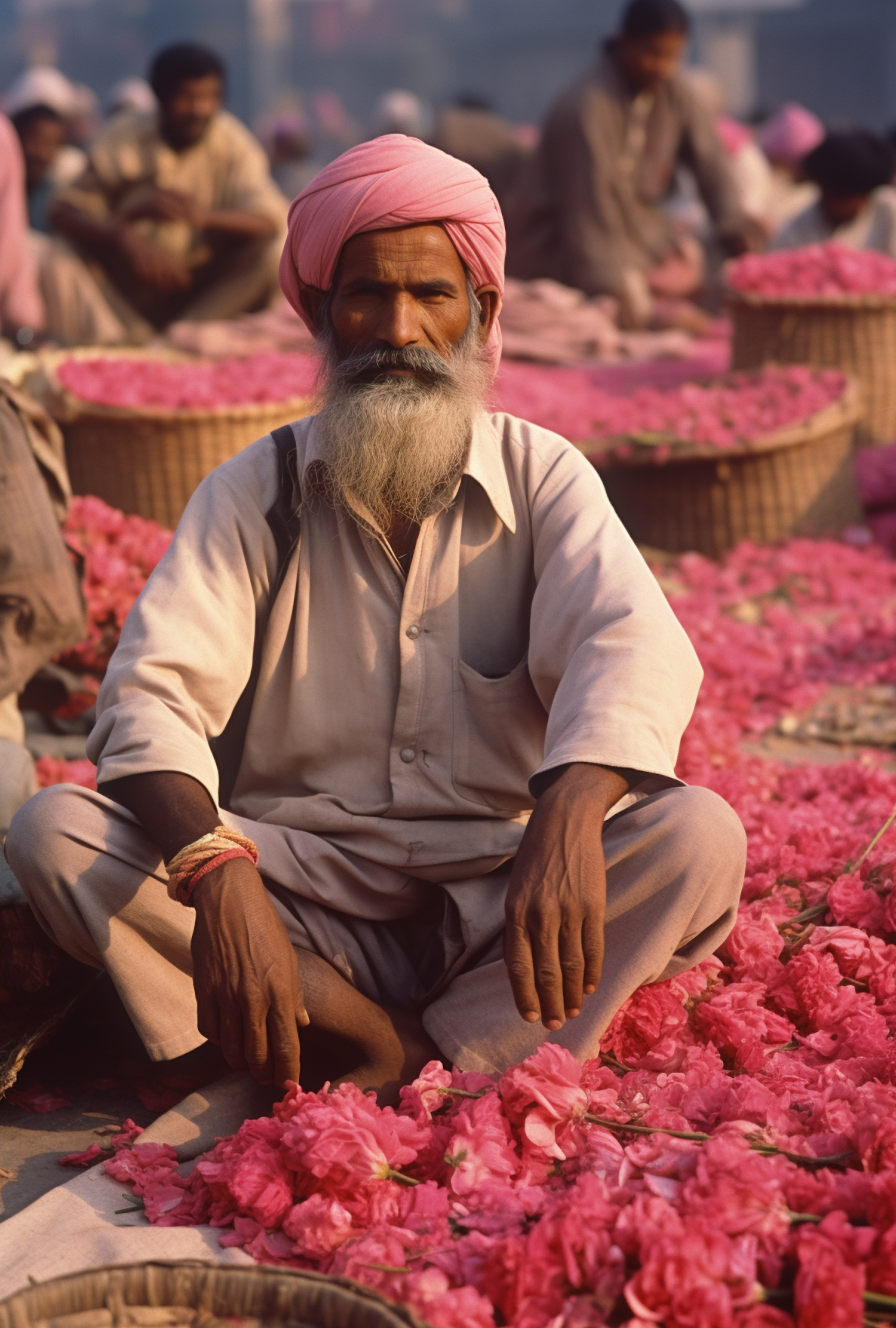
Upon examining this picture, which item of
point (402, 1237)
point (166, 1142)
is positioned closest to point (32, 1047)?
point (166, 1142)

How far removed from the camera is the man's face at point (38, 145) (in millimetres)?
12219

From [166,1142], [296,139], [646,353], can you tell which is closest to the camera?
[166,1142]

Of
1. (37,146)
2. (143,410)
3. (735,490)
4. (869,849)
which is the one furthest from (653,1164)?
(37,146)

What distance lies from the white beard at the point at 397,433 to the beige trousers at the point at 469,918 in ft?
2.38

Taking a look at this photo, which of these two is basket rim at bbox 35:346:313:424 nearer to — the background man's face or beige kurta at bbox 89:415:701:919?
the background man's face

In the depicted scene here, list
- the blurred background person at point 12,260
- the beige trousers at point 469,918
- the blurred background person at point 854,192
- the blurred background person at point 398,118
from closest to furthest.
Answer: the beige trousers at point 469,918 < the blurred background person at point 12,260 < the blurred background person at point 854,192 < the blurred background person at point 398,118

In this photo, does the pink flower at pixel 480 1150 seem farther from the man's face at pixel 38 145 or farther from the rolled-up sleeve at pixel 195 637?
the man's face at pixel 38 145

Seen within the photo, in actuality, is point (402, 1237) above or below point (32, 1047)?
above

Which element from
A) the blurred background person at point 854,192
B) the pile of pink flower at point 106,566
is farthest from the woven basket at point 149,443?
the blurred background person at point 854,192

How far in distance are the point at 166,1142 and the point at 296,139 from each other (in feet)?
54.9

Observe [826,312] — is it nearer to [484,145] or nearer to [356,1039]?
[484,145]

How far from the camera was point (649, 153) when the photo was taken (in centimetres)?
1067

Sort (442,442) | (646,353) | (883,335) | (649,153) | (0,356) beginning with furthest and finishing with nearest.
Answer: (649,153) < (646,353) < (883,335) < (0,356) < (442,442)

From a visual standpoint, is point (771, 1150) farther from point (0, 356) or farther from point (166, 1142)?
point (0, 356)
